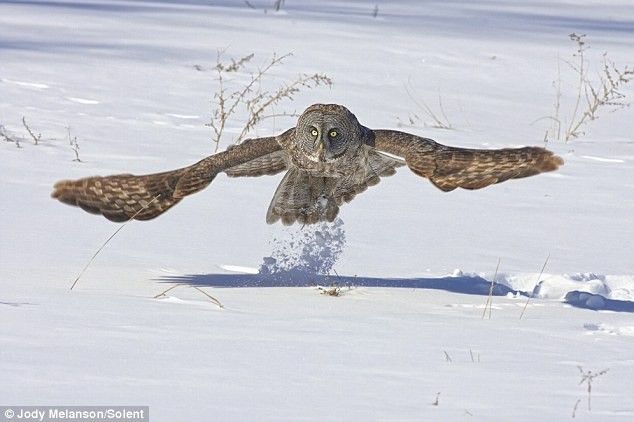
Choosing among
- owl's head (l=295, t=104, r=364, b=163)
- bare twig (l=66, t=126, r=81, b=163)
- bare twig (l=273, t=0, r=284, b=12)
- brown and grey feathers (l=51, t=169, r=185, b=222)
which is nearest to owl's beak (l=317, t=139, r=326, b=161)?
owl's head (l=295, t=104, r=364, b=163)

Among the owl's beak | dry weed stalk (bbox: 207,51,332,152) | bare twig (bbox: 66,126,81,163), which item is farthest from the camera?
dry weed stalk (bbox: 207,51,332,152)

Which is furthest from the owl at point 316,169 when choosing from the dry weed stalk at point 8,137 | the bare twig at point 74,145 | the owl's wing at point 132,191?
the dry weed stalk at point 8,137

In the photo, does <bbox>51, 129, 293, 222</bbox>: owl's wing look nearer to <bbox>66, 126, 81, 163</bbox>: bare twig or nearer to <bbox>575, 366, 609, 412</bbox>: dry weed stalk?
<bbox>66, 126, 81, 163</bbox>: bare twig

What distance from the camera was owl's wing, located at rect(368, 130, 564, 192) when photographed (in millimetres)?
7137

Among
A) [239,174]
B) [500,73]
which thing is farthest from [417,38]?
[239,174]

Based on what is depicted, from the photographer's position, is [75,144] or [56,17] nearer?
[75,144]

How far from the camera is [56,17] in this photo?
18234 millimetres

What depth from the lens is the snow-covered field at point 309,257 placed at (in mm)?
4613

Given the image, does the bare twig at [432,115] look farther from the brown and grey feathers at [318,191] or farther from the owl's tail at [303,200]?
the owl's tail at [303,200]

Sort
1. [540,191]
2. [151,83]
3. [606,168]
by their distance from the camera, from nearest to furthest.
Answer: [540,191] → [606,168] → [151,83]

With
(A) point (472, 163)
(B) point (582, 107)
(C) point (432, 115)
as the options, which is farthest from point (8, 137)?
(B) point (582, 107)

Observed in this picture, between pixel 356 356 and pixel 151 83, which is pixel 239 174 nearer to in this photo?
pixel 356 356

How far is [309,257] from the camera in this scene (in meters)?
7.93

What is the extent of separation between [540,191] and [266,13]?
34.1 feet
